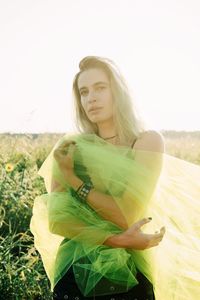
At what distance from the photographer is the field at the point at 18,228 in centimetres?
387

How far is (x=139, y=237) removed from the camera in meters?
2.16

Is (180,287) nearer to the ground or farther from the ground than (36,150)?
farther from the ground

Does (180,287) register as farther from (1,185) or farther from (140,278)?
(1,185)

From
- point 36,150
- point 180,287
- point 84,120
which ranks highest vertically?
point 84,120

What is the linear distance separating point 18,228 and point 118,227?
2.80 metres

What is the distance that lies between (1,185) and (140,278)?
273 centimetres

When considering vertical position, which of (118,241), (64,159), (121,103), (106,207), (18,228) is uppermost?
(121,103)

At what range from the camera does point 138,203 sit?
7.55 ft

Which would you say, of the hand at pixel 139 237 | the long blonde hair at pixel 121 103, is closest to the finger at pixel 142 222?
the hand at pixel 139 237

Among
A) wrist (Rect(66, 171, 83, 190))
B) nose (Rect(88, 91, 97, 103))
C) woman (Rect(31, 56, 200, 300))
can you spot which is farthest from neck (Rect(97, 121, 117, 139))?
wrist (Rect(66, 171, 83, 190))

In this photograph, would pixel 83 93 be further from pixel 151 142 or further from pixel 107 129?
pixel 151 142

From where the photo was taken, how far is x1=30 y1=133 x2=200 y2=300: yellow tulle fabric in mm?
2256

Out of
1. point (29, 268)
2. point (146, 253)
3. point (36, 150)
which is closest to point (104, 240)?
point (146, 253)

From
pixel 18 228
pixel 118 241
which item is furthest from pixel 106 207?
pixel 18 228
